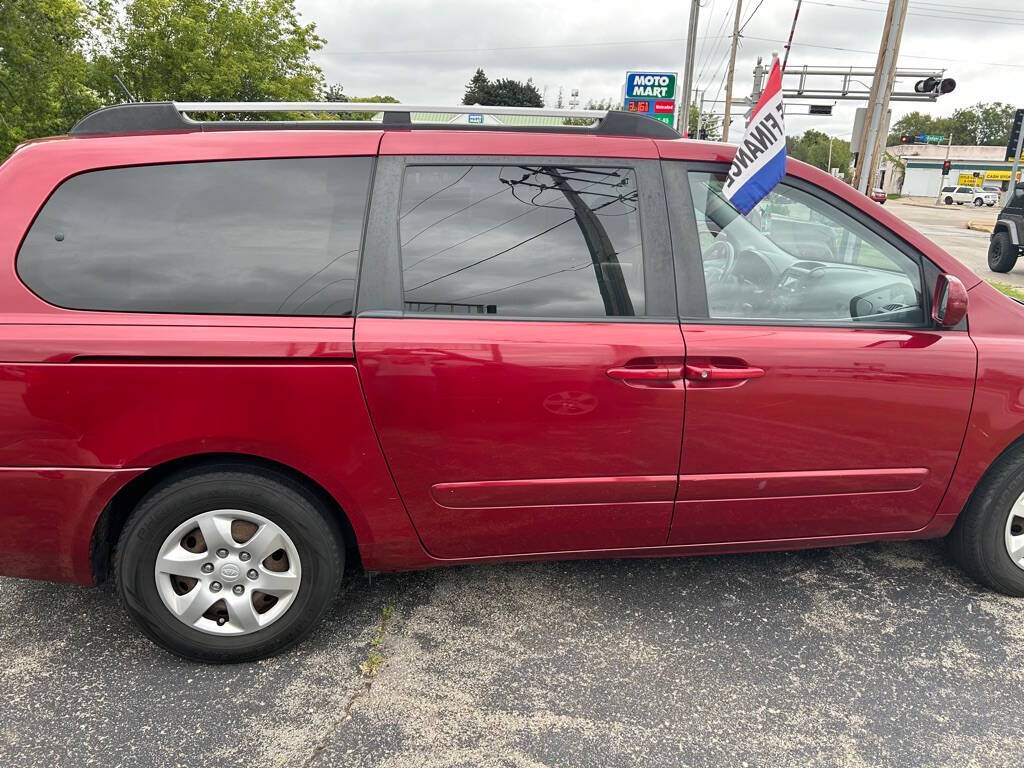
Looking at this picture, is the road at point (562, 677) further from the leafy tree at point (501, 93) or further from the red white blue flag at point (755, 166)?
the leafy tree at point (501, 93)

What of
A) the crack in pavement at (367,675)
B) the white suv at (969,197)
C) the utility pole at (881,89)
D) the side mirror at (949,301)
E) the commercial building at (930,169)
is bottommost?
the crack in pavement at (367,675)

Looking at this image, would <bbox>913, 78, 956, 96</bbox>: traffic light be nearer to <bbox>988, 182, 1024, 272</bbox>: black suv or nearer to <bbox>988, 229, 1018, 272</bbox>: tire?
<bbox>988, 182, 1024, 272</bbox>: black suv

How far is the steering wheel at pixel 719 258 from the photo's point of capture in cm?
246

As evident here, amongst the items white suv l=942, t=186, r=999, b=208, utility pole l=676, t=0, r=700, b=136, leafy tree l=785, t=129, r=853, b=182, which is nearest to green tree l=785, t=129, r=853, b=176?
leafy tree l=785, t=129, r=853, b=182

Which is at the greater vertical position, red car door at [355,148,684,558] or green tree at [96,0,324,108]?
green tree at [96,0,324,108]

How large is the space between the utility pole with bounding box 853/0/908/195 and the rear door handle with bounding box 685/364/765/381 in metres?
7.69

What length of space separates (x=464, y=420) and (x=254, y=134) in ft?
3.88

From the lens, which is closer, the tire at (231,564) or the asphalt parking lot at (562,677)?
the asphalt parking lot at (562,677)

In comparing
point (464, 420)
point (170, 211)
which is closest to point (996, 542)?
point (464, 420)

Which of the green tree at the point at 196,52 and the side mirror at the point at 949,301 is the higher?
the green tree at the point at 196,52

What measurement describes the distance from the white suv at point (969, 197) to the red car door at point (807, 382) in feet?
222

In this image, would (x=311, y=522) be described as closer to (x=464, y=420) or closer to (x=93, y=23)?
(x=464, y=420)

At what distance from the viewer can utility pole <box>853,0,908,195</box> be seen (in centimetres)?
871

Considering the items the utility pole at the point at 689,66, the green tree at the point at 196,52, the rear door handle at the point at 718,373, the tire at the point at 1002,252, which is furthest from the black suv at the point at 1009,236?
the green tree at the point at 196,52
